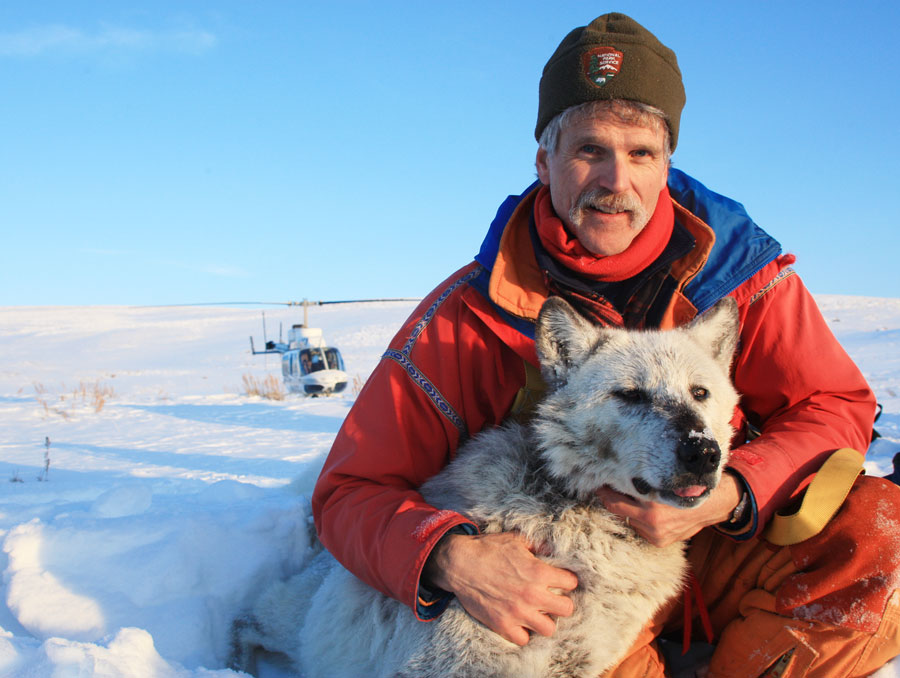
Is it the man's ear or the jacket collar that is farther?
the man's ear

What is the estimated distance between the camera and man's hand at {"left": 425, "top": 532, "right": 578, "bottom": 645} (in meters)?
1.89

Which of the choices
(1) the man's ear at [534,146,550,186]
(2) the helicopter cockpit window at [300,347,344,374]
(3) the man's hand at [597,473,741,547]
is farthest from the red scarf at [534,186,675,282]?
(2) the helicopter cockpit window at [300,347,344,374]

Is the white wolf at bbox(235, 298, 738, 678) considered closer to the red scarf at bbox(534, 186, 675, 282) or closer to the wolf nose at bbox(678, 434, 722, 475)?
the wolf nose at bbox(678, 434, 722, 475)

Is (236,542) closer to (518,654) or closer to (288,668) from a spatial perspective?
(288,668)

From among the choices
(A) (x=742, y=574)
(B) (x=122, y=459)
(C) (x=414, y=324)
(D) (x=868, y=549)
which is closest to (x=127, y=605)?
(C) (x=414, y=324)

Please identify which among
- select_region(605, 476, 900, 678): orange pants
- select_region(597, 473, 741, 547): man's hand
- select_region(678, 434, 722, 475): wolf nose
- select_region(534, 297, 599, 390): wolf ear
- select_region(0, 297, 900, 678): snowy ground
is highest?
select_region(534, 297, 599, 390): wolf ear

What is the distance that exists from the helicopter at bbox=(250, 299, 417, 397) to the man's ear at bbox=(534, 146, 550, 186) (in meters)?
9.96

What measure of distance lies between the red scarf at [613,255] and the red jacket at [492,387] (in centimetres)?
10

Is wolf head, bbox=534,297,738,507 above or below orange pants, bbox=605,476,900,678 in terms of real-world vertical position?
above

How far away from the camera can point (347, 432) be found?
240cm

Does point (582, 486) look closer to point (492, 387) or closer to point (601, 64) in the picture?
point (492, 387)

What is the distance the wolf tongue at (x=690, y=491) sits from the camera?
180cm

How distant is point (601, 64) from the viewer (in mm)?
2312

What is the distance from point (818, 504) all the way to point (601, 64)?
5.53 ft
